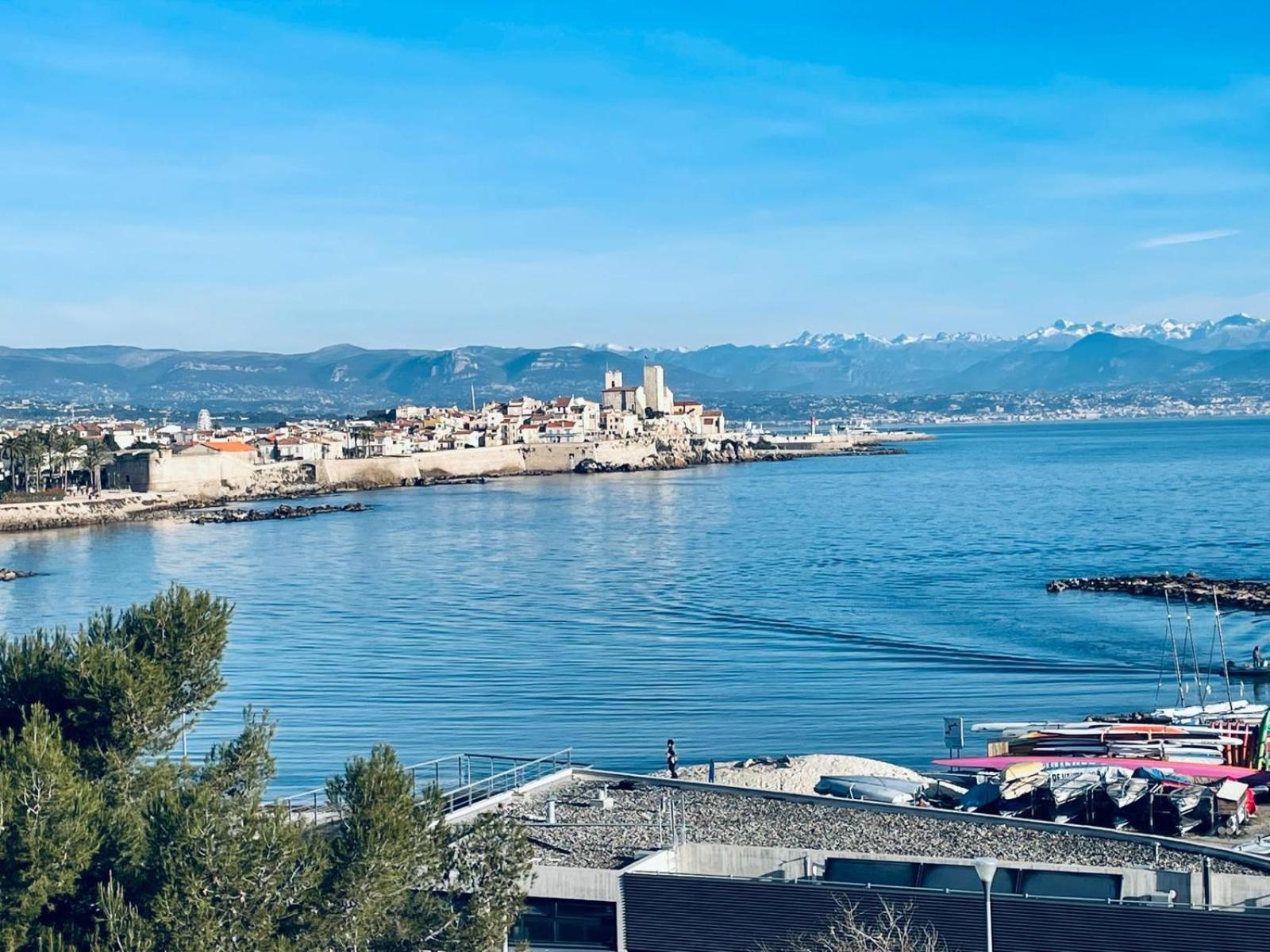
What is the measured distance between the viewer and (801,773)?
480 inches

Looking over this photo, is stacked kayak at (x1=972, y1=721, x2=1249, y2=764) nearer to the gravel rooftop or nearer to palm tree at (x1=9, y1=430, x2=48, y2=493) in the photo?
the gravel rooftop

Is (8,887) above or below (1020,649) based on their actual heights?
above

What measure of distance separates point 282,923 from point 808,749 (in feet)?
29.0

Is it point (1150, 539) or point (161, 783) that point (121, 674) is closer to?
point (161, 783)

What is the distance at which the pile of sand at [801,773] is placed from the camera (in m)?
11.9

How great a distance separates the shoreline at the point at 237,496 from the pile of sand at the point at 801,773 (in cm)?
3753

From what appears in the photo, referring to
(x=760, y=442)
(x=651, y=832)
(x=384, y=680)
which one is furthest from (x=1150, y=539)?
(x=760, y=442)

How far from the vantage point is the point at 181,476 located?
5509cm

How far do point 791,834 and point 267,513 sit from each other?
42450 mm

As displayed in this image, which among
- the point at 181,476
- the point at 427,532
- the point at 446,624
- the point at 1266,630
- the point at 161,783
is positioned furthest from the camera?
the point at 181,476

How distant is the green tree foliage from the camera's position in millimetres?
6328

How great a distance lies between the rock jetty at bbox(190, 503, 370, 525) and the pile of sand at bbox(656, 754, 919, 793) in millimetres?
36450

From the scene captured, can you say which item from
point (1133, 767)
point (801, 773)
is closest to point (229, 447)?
point (801, 773)

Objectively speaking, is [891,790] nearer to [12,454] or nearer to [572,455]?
[12,454]
